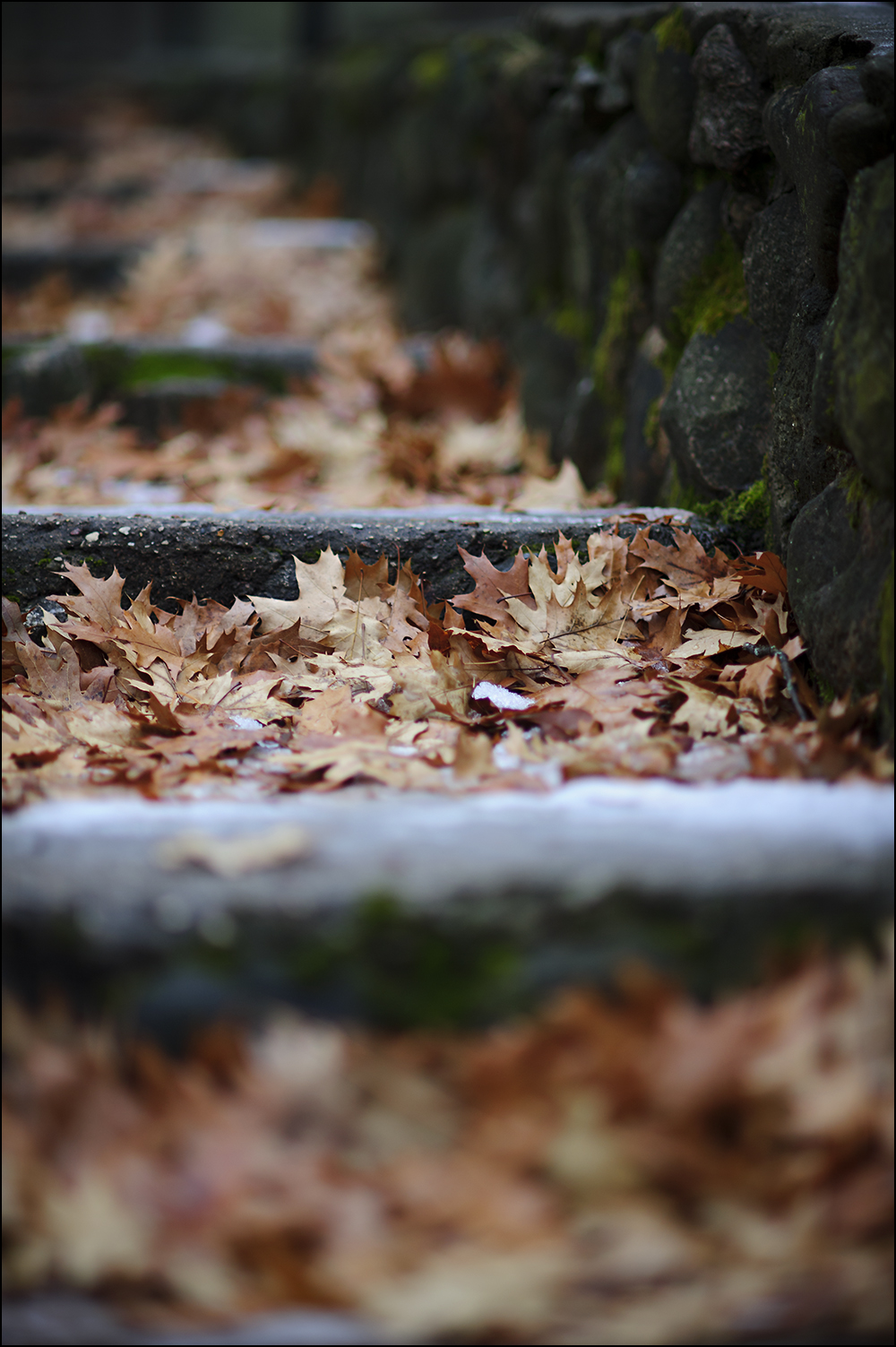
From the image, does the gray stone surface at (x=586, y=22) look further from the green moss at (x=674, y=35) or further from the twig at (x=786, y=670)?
the twig at (x=786, y=670)

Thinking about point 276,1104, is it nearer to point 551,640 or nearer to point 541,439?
point 551,640

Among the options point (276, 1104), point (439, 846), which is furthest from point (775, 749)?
point (276, 1104)

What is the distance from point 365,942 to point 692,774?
539mm

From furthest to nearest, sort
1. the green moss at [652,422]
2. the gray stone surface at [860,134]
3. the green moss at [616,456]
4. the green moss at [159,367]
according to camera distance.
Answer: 1. the green moss at [159,367]
2. the green moss at [616,456]
3. the green moss at [652,422]
4. the gray stone surface at [860,134]

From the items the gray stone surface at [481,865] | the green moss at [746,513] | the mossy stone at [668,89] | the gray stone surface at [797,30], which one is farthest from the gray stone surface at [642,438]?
the gray stone surface at [481,865]

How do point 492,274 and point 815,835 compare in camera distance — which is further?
point 492,274

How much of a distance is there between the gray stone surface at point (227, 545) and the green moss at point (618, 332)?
93 cm

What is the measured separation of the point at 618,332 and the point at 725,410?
920mm

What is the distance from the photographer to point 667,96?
7.88 feet

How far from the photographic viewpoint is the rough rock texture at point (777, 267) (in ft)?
6.22

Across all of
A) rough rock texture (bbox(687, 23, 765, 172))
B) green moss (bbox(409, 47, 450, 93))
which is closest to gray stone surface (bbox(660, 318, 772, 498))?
rough rock texture (bbox(687, 23, 765, 172))

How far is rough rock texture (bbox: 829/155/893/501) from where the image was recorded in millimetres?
1356

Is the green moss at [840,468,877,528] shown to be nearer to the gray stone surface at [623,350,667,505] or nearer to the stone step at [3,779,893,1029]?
the stone step at [3,779,893,1029]

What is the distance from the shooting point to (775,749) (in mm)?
1410
